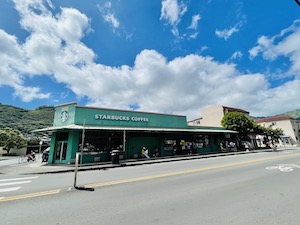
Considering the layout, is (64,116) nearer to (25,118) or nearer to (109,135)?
(109,135)

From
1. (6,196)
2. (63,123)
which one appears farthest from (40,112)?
(6,196)

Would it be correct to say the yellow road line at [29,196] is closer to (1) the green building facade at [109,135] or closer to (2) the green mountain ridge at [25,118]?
(1) the green building facade at [109,135]

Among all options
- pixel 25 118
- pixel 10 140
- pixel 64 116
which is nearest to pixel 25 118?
pixel 25 118

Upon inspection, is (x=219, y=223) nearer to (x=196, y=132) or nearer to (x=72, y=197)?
(x=72, y=197)

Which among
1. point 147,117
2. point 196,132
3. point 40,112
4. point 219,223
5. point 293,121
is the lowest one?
point 219,223

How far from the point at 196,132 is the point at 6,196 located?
2361 cm

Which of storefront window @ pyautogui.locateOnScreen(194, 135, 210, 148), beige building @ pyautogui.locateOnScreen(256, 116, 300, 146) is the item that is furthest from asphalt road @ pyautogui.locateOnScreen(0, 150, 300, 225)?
beige building @ pyautogui.locateOnScreen(256, 116, 300, 146)

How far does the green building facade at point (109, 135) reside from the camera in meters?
18.1

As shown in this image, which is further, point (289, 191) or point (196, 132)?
point (196, 132)

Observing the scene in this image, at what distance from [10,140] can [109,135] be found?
119ft

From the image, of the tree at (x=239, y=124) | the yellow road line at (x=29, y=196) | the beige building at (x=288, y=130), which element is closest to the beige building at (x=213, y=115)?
the tree at (x=239, y=124)

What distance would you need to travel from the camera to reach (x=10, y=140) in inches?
1624

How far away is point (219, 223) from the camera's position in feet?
12.4

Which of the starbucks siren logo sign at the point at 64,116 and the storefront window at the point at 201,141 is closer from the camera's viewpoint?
the starbucks siren logo sign at the point at 64,116
